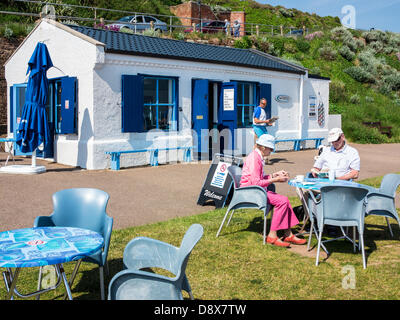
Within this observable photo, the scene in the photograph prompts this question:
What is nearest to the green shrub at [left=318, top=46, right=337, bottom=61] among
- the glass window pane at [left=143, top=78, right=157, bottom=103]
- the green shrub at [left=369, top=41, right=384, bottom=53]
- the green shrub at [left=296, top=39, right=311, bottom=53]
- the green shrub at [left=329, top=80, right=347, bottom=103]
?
the green shrub at [left=296, top=39, right=311, bottom=53]

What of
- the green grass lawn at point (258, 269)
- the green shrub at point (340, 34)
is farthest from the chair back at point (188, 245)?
the green shrub at point (340, 34)

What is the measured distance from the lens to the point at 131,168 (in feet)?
38.0

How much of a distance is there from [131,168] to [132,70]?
252cm

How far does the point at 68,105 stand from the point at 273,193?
7.54 meters

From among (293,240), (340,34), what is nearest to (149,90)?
(293,240)

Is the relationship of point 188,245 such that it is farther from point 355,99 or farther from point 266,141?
point 355,99

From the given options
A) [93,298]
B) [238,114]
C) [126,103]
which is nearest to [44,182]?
[126,103]

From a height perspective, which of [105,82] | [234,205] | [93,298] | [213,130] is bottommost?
[93,298]

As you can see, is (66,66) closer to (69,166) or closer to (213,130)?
(69,166)

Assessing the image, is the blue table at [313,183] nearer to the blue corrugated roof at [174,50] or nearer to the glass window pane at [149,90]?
the blue corrugated roof at [174,50]

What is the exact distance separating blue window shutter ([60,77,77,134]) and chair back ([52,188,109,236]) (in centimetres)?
768

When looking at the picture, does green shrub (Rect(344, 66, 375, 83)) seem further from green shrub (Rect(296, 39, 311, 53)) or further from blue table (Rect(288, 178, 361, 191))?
blue table (Rect(288, 178, 361, 191))

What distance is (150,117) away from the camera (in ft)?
40.0

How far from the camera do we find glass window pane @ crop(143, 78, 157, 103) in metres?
12.1
